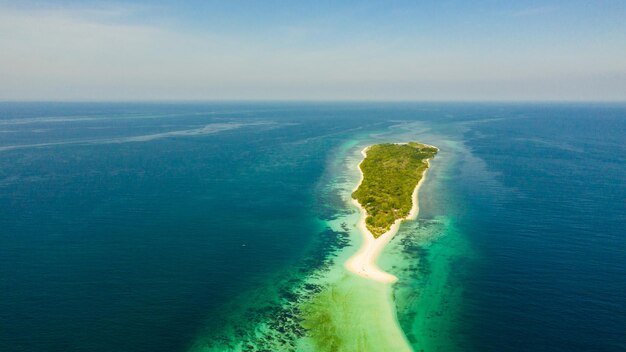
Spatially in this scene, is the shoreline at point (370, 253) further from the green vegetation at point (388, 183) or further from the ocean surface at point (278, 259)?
the ocean surface at point (278, 259)

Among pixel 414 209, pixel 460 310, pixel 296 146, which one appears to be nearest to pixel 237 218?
pixel 414 209

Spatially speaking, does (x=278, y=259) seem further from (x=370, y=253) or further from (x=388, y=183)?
(x=388, y=183)

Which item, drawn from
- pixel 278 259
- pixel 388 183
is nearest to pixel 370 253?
pixel 278 259

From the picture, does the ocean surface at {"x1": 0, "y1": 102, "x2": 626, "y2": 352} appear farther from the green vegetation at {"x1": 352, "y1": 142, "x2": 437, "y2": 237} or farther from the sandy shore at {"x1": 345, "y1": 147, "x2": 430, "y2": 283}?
the green vegetation at {"x1": 352, "y1": 142, "x2": 437, "y2": 237}

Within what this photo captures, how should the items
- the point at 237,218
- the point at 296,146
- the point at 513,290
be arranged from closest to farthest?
the point at 513,290, the point at 237,218, the point at 296,146

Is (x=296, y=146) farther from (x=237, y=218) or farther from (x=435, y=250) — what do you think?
(x=435, y=250)

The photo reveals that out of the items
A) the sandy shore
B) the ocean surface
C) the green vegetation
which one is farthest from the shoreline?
the ocean surface

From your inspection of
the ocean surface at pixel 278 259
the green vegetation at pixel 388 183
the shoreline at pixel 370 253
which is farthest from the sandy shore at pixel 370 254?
the ocean surface at pixel 278 259
